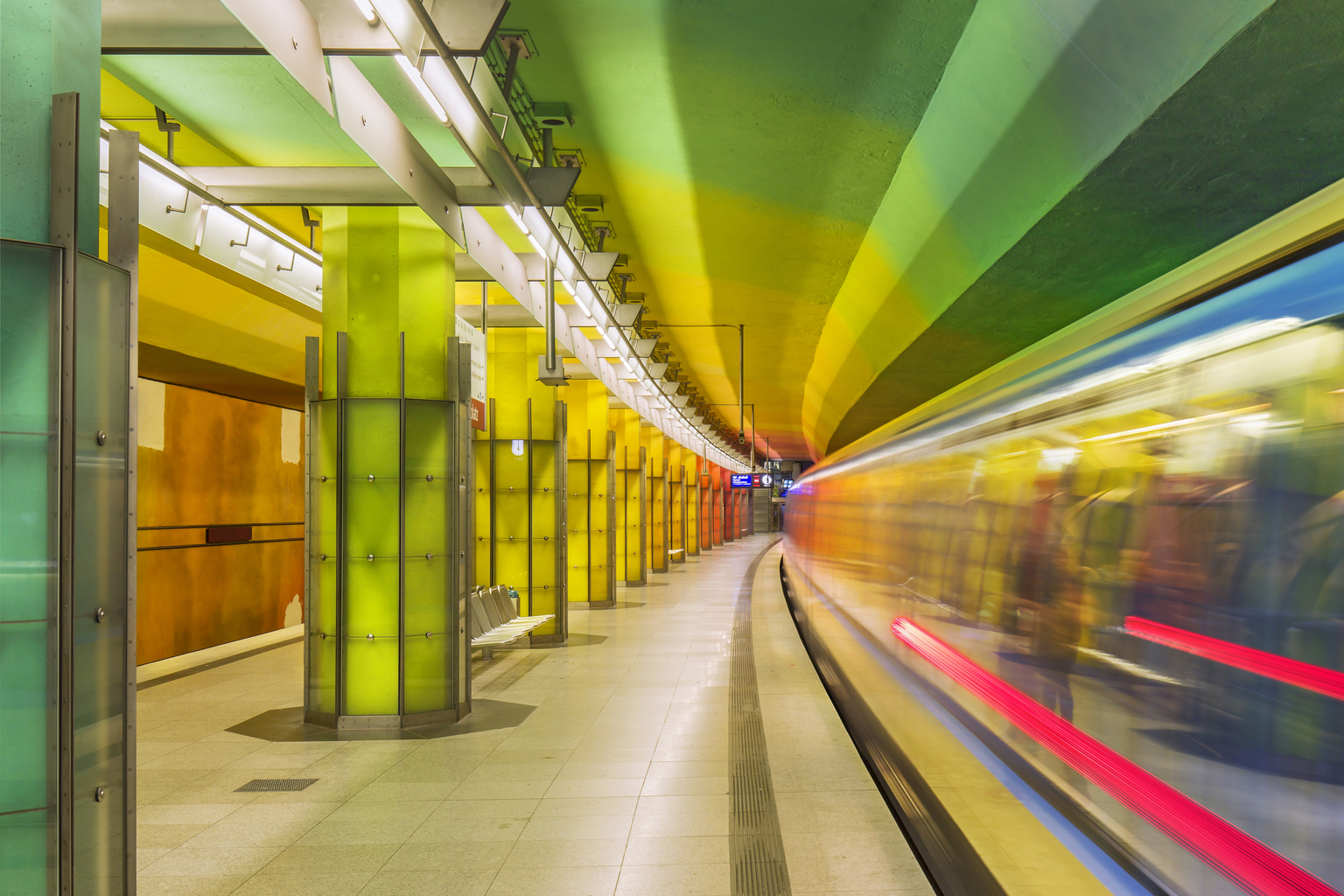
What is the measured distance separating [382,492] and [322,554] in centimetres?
72

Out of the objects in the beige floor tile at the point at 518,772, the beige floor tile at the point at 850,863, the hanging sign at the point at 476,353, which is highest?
the hanging sign at the point at 476,353

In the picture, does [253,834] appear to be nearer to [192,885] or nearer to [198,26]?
[192,885]

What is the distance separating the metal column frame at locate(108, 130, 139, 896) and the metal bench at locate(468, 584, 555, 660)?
19.3ft

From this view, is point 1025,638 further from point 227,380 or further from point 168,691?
point 227,380

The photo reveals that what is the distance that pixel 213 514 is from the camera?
12312mm

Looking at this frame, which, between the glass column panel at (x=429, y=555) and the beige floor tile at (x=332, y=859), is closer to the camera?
the beige floor tile at (x=332, y=859)

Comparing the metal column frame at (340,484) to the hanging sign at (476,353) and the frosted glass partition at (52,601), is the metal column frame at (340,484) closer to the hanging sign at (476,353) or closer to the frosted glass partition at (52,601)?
the hanging sign at (476,353)

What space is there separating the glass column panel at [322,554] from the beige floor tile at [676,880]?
13.4 ft

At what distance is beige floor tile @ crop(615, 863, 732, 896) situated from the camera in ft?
13.3

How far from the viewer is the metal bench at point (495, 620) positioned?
9227 millimetres

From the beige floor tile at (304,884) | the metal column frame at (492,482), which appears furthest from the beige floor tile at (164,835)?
the metal column frame at (492,482)

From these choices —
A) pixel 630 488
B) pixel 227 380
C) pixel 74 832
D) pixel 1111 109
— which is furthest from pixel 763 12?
pixel 630 488

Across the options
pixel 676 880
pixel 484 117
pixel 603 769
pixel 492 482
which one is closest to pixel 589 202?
pixel 484 117

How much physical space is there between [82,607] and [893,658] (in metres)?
4.90
